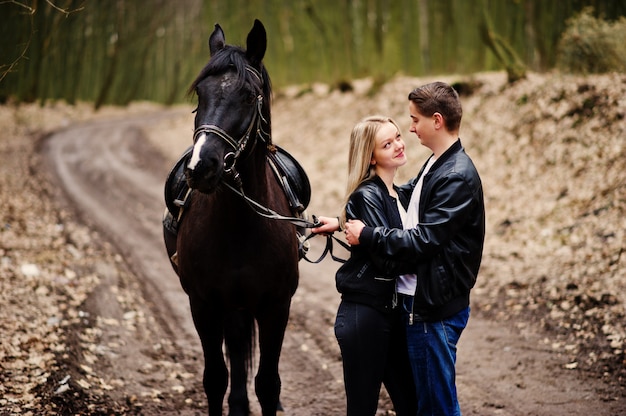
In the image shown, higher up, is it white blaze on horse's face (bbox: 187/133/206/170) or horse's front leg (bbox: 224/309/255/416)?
white blaze on horse's face (bbox: 187/133/206/170)

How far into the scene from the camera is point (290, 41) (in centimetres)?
2420

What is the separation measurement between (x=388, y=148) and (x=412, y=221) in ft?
1.26

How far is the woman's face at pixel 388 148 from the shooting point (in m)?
2.89

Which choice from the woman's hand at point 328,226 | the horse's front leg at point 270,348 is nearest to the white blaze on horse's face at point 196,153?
the woman's hand at point 328,226

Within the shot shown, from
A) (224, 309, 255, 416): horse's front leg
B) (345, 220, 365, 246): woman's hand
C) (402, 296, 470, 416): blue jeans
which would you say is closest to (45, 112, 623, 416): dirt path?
(224, 309, 255, 416): horse's front leg

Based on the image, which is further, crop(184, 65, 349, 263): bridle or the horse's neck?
the horse's neck

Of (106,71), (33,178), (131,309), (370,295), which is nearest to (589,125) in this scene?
(131,309)

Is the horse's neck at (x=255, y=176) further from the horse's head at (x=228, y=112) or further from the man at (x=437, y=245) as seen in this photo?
the man at (x=437, y=245)

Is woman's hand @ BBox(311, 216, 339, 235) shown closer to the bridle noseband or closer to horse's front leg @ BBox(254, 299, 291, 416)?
the bridle noseband

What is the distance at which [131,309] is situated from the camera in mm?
7051

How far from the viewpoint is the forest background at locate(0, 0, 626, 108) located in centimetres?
1106

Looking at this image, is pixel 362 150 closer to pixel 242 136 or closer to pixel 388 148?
pixel 388 148

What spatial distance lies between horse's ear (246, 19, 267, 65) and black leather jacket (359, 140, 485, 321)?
1390 millimetres

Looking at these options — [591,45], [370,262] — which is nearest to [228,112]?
[370,262]
